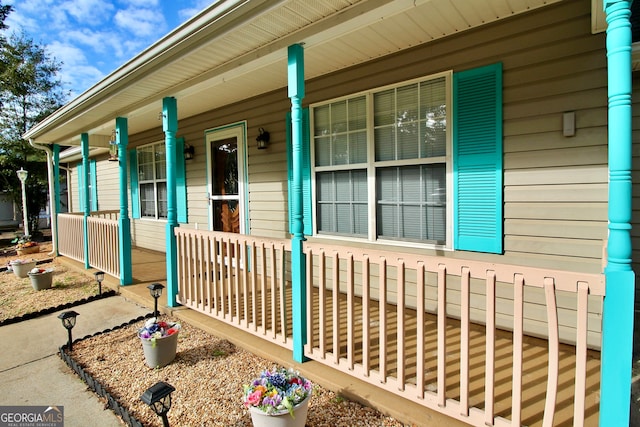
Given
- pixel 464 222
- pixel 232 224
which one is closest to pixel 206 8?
pixel 464 222

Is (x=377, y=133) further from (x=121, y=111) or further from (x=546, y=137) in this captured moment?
(x=121, y=111)

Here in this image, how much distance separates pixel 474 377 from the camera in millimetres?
2180

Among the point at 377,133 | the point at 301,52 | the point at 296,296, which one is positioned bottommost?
the point at 296,296

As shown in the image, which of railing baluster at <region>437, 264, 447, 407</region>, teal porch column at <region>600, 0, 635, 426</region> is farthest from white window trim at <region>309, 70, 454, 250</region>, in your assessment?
teal porch column at <region>600, 0, 635, 426</region>

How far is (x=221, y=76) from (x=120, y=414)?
2.76 metres

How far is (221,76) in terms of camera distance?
3234mm

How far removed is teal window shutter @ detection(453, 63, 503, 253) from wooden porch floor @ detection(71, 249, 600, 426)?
76 cm

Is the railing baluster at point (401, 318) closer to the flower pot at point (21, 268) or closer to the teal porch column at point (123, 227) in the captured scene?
the teal porch column at point (123, 227)

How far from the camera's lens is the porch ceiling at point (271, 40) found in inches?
88.1

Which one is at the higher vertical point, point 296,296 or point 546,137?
point 546,137

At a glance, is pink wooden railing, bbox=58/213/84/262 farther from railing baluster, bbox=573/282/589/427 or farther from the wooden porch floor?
railing baluster, bbox=573/282/589/427

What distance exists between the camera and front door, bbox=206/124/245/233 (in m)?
4.95

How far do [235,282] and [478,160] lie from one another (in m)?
2.27

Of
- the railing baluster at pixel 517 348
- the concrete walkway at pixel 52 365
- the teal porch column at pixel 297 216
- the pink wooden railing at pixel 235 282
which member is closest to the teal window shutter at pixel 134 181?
the concrete walkway at pixel 52 365
